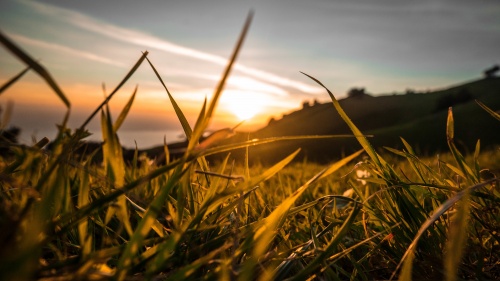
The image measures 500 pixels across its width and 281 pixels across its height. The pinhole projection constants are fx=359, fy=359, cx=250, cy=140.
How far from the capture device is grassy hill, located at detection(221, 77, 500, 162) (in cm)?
2934

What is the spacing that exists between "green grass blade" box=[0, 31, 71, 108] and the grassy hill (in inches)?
841

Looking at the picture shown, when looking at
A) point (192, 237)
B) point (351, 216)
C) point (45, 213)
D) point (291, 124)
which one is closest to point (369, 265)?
point (351, 216)

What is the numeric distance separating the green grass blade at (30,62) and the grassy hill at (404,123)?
2136 centimetres

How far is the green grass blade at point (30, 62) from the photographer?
0.46m

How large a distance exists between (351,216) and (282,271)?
0.20 metres

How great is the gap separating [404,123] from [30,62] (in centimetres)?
5634

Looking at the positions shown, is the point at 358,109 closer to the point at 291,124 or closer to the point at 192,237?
the point at 291,124

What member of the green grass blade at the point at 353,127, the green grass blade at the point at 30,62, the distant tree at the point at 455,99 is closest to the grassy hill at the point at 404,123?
the distant tree at the point at 455,99

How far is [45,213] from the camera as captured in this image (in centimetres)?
62

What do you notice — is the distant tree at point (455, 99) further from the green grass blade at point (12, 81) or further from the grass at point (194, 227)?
the green grass blade at point (12, 81)

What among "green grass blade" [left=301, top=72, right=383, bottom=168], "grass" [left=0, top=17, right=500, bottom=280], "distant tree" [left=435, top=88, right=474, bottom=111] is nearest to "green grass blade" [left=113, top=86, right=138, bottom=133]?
"grass" [left=0, top=17, right=500, bottom=280]

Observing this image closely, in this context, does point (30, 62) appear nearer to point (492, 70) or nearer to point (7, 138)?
point (7, 138)

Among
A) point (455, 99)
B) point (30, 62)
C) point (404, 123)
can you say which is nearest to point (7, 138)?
point (30, 62)

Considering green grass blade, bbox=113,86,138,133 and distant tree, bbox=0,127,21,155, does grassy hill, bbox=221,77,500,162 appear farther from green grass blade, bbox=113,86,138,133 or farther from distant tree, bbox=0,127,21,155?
green grass blade, bbox=113,86,138,133
